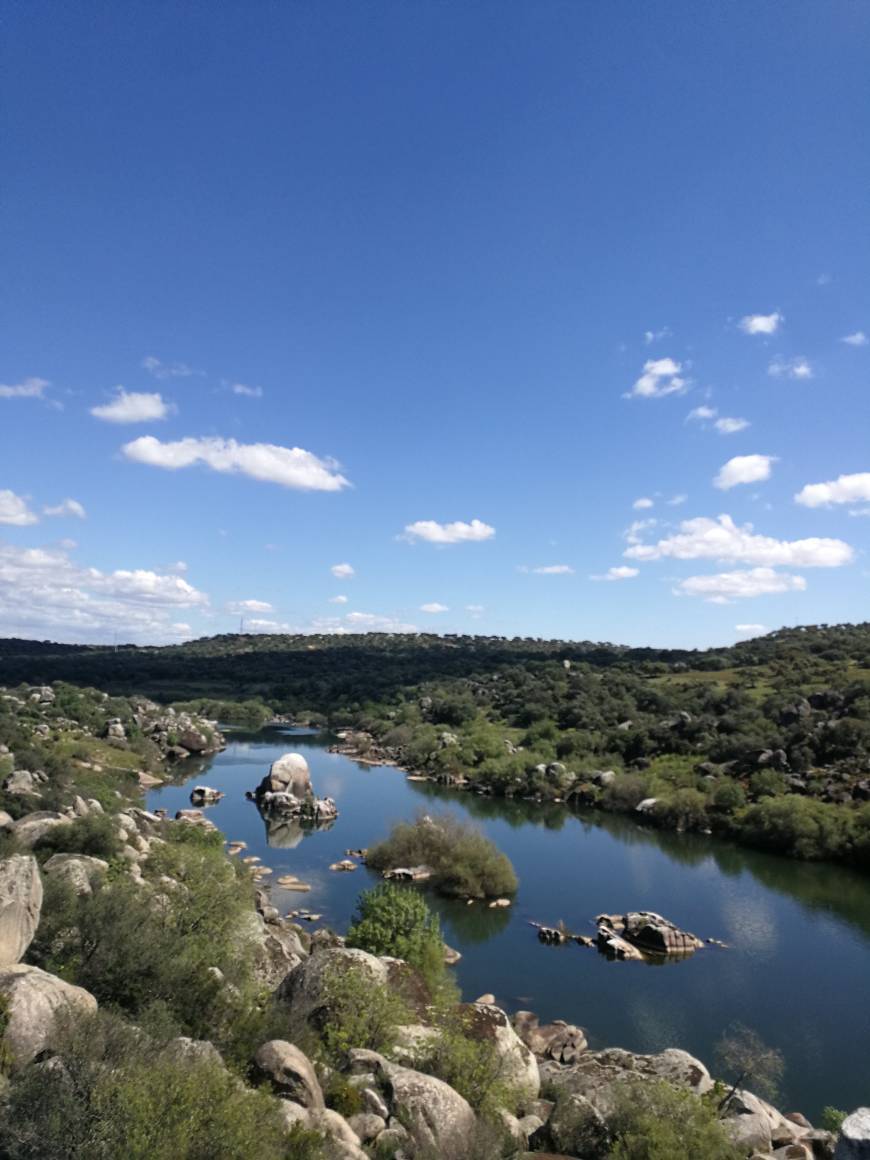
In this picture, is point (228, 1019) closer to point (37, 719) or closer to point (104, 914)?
point (104, 914)

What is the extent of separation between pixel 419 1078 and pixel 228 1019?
4515mm

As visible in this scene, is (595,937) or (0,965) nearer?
(0,965)

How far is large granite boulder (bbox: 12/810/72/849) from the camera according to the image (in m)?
29.1

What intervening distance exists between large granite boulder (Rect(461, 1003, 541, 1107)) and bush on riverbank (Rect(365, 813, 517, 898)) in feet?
82.0

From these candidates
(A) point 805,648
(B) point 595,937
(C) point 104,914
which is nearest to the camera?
(C) point 104,914

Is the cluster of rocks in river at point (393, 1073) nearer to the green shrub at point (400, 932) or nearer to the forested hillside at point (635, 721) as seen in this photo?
the green shrub at point (400, 932)

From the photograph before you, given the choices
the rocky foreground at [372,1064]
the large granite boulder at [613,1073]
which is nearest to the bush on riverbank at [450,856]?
the rocky foreground at [372,1064]

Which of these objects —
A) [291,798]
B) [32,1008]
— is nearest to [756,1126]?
[32,1008]

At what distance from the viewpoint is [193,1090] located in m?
10.7

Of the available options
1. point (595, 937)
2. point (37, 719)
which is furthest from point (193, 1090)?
point (37, 719)

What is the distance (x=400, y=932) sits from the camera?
29.7 metres

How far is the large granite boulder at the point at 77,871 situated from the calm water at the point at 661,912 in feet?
56.4

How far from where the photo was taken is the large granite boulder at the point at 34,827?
95.6 ft

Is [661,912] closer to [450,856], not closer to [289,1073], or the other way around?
[450,856]
